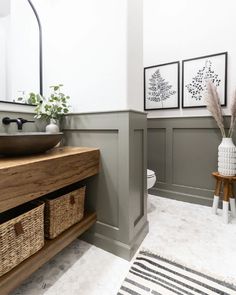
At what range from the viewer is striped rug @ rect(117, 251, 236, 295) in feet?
3.56

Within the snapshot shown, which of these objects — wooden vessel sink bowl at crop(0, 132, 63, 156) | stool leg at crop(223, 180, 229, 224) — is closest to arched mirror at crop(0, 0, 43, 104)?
wooden vessel sink bowl at crop(0, 132, 63, 156)

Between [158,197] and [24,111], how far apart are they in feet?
6.04

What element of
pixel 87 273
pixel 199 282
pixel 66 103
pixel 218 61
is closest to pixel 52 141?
pixel 66 103

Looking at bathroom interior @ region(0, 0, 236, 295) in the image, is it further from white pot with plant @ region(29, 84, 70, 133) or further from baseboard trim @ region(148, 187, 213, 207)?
baseboard trim @ region(148, 187, 213, 207)

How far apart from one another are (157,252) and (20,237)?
922mm

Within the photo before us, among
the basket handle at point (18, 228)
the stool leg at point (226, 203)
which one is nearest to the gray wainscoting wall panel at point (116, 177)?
the basket handle at point (18, 228)

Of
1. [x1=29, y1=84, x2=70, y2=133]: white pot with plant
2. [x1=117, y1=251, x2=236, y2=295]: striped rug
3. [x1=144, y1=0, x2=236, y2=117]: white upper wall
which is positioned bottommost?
[x1=117, y1=251, x2=236, y2=295]: striped rug

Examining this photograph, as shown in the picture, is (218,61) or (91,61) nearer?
(91,61)

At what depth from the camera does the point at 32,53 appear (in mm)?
1626

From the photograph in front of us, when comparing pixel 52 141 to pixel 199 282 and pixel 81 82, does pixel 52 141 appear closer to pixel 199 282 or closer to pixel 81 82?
pixel 81 82

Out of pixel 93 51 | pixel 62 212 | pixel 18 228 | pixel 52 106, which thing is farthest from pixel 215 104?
pixel 18 228

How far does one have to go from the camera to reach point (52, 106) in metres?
1.50

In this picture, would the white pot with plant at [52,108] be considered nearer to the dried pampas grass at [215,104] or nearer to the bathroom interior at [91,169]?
the bathroom interior at [91,169]

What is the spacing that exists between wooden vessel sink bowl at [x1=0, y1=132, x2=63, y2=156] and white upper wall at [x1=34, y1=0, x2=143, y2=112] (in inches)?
19.3
